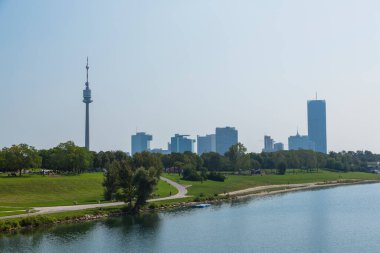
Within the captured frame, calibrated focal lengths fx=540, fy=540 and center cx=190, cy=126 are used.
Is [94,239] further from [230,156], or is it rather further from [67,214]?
[230,156]

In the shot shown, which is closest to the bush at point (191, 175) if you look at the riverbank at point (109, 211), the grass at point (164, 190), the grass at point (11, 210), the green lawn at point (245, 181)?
the green lawn at point (245, 181)

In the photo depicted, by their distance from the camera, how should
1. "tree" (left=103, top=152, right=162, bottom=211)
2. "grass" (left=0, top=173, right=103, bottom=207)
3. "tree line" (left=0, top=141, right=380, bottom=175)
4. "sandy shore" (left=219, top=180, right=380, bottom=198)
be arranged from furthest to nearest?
"sandy shore" (left=219, top=180, right=380, bottom=198), "tree line" (left=0, top=141, right=380, bottom=175), "grass" (left=0, top=173, right=103, bottom=207), "tree" (left=103, top=152, right=162, bottom=211)


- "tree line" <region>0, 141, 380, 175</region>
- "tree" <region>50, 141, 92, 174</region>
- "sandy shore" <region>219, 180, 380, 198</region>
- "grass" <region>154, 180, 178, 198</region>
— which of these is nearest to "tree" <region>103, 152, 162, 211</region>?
"grass" <region>154, 180, 178, 198</region>

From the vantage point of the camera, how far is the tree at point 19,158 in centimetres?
11312

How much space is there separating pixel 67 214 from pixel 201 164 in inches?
3697

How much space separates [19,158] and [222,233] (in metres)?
63.1

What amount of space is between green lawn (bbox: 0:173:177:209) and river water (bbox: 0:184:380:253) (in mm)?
15177

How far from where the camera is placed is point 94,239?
61.5 m

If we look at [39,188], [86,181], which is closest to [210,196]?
[86,181]

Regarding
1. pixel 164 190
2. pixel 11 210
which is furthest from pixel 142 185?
pixel 164 190

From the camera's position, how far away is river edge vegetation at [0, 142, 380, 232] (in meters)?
84.8

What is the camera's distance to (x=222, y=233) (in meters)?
65.7

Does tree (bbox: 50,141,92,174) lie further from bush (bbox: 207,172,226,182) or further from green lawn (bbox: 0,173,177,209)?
bush (bbox: 207,172,226,182)

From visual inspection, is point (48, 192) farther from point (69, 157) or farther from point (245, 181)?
point (245, 181)
